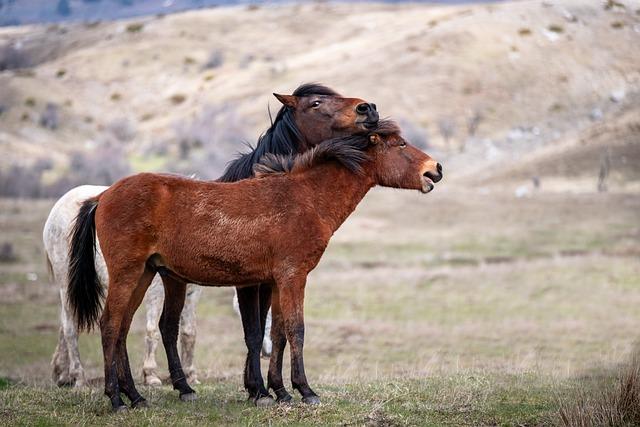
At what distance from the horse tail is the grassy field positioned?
2.62 feet

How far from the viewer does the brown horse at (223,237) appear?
7.88 metres

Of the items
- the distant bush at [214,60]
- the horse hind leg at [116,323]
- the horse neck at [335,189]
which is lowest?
the distant bush at [214,60]

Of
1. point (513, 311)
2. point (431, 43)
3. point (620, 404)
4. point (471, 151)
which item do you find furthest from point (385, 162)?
point (431, 43)

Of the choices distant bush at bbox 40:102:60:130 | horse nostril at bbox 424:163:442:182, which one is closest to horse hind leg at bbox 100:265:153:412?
horse nostril at bbox 424:163:442:182

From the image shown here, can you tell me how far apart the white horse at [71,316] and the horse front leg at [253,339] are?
7.24ft

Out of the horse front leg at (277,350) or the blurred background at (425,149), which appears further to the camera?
the blurred background at (425,149)

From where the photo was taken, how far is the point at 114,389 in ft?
25.8

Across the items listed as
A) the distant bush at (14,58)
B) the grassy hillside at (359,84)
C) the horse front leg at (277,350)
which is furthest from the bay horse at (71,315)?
the distant bush at (14,58)

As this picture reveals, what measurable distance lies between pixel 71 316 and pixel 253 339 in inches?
135

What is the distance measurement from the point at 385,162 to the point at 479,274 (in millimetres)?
17249

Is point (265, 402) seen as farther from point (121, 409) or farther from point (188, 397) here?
point (121, 409)

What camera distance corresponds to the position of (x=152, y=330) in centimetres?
1129

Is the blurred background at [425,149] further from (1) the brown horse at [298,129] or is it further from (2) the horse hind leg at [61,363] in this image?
(1) the brown horse at [298,129]

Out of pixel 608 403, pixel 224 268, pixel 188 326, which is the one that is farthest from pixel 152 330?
pixel 608 403
